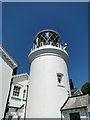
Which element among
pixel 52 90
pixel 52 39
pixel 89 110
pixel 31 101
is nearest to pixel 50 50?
pixel 52 39

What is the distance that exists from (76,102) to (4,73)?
6.63m

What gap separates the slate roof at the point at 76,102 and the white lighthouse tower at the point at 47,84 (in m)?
0.36

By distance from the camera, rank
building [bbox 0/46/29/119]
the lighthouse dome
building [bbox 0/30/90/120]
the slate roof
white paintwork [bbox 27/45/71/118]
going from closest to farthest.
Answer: the slate roof, building [bbox 0/30/90/120], white paintwork [bbox 27/45/71/118], building [bbox 0/46/29/119], the lighthouse dome

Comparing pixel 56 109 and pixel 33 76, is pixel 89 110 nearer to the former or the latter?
pixel 56 109

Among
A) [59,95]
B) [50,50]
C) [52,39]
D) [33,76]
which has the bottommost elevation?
[59,95]

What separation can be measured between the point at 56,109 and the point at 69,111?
990 millimetres

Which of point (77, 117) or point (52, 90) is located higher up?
point (52, 90)

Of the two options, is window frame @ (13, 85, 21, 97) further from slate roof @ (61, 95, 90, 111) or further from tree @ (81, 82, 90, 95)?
tree @ (81, 82, 90, 95)

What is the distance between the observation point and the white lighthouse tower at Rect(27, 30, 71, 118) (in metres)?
8.05

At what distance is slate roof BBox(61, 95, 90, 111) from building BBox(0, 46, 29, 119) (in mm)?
4421

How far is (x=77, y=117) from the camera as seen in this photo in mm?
7133

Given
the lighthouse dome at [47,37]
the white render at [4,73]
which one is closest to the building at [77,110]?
the white render at [4,73]

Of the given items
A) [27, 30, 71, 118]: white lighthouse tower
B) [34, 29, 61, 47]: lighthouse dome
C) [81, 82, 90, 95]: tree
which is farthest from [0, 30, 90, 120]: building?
[81, 82, 90, 95]: tree

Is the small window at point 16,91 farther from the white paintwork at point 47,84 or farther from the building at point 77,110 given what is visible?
the building at point 77,110
